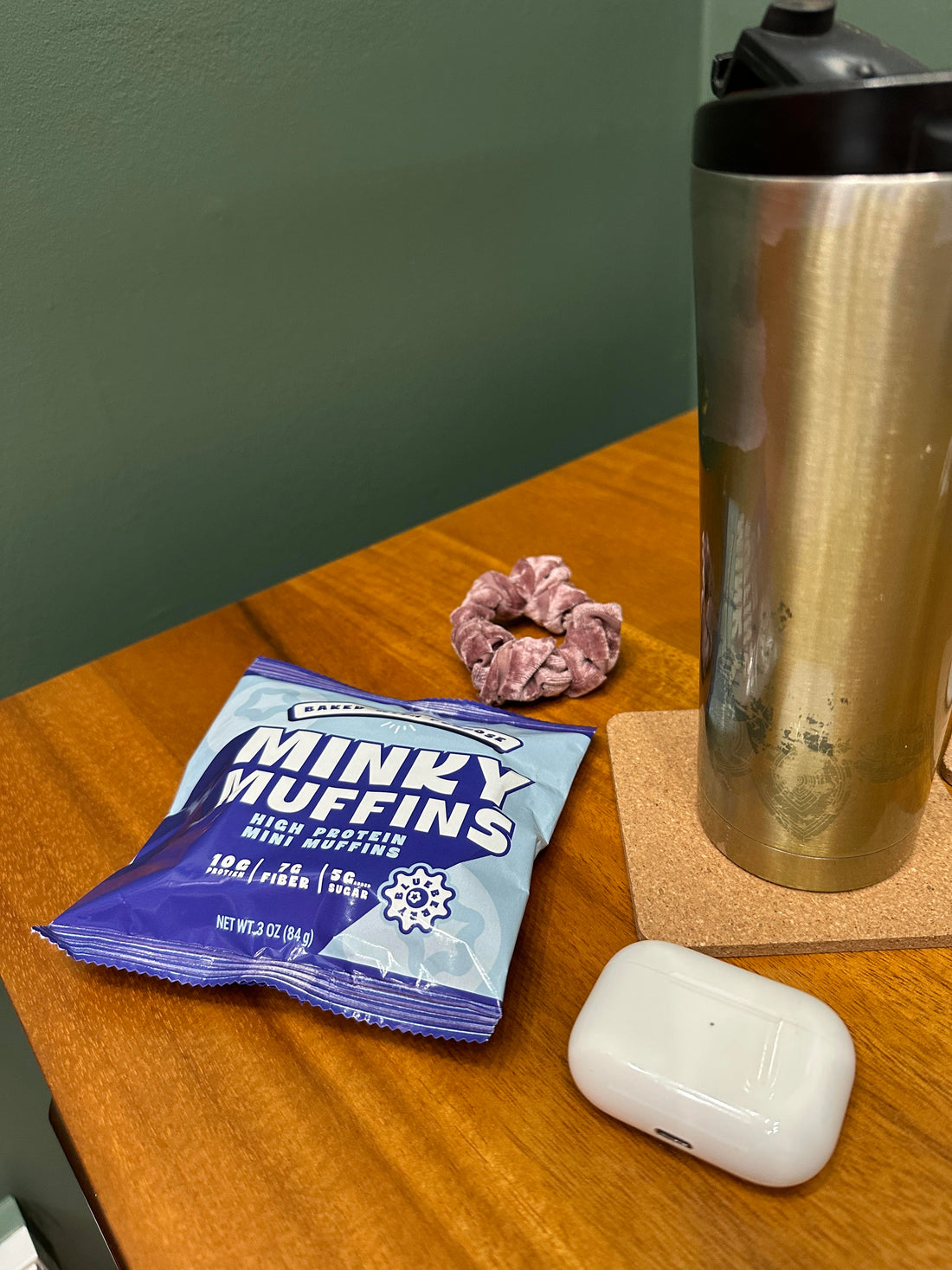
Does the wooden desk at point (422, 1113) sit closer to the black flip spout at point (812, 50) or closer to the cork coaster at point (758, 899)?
the cork coaster at point (758, 899)

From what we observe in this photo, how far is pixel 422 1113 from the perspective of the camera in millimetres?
315

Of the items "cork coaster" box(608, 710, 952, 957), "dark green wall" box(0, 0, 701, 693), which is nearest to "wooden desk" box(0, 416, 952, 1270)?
"cork coaster" box(608, 710, 952, 957)

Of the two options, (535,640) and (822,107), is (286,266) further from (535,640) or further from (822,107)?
(822,107)

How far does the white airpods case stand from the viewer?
0.27m

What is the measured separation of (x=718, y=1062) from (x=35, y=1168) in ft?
2.26

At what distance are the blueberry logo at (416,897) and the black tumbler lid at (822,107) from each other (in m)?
0.26

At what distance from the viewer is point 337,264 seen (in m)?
0.91

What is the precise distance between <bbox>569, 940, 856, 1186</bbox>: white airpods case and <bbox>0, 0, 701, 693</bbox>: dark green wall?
716 mm

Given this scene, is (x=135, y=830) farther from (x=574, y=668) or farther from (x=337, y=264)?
(x=337, y=264)

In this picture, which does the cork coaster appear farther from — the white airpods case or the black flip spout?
the black flip spout

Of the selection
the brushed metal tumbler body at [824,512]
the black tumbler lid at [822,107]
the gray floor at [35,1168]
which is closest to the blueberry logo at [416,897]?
the brushed metal tumbler body at [824,512]

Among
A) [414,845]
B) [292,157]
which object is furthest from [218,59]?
[414,845]

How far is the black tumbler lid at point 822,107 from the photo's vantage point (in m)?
0.22

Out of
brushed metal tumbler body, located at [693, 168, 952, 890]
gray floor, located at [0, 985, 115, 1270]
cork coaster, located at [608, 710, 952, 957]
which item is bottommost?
gray floor, located at [0, 985, 115, 1270]
